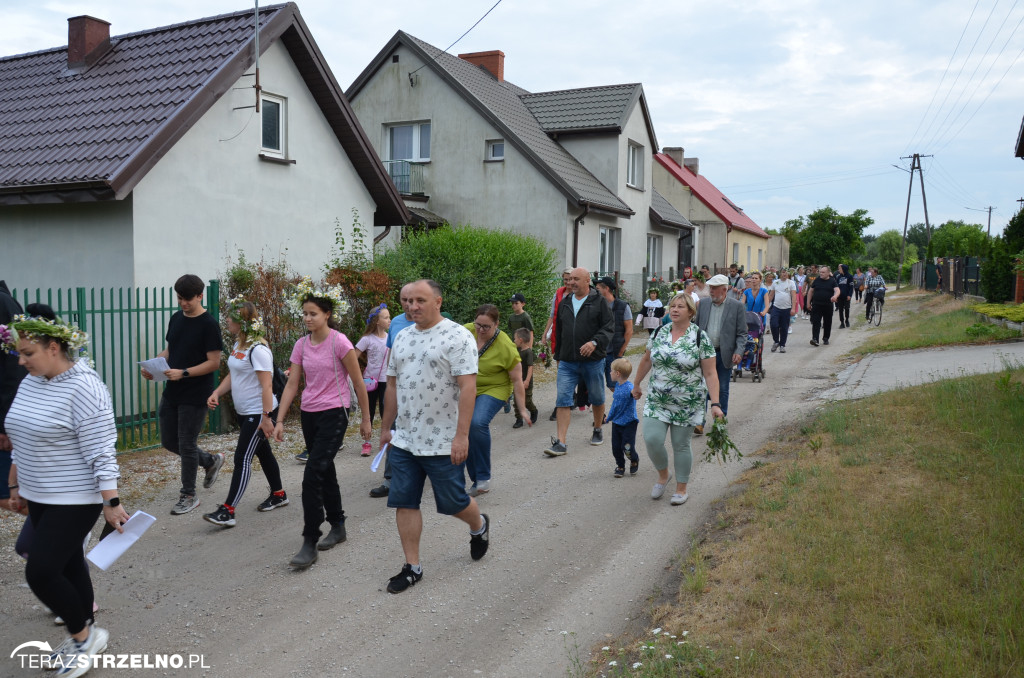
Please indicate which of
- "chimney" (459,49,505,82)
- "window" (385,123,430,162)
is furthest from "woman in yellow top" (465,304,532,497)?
"chimney" (459,49,505,82)

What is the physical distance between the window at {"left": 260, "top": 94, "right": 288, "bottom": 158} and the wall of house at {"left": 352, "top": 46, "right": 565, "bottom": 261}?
31.9 feet

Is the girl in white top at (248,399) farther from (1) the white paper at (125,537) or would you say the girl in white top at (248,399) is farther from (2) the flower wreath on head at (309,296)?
(1) the white paper at (125,537)

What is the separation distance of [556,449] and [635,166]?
19961 millimetres

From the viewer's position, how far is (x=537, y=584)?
517 cm

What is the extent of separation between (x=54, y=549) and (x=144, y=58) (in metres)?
11.2

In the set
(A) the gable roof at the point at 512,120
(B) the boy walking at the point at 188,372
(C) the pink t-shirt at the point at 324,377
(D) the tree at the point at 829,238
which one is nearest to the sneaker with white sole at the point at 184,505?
(B) the boy walking at the point at 188,372

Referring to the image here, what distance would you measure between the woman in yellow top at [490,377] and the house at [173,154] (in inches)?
226

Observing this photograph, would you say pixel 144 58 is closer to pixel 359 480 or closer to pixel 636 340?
pixel 359 480

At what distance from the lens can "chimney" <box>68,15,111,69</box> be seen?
13422 millimetres

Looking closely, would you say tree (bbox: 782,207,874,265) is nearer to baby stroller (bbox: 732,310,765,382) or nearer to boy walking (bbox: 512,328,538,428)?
baby stroller (bbox: 732,310,765,382)

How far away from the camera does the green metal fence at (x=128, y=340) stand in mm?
9008

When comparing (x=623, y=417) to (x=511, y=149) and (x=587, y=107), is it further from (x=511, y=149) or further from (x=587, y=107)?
(x=587, y=107)

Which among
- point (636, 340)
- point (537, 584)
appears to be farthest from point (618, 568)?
point (636, 340)

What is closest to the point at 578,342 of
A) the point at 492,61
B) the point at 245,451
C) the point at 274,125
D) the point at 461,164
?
the point at 245,451
